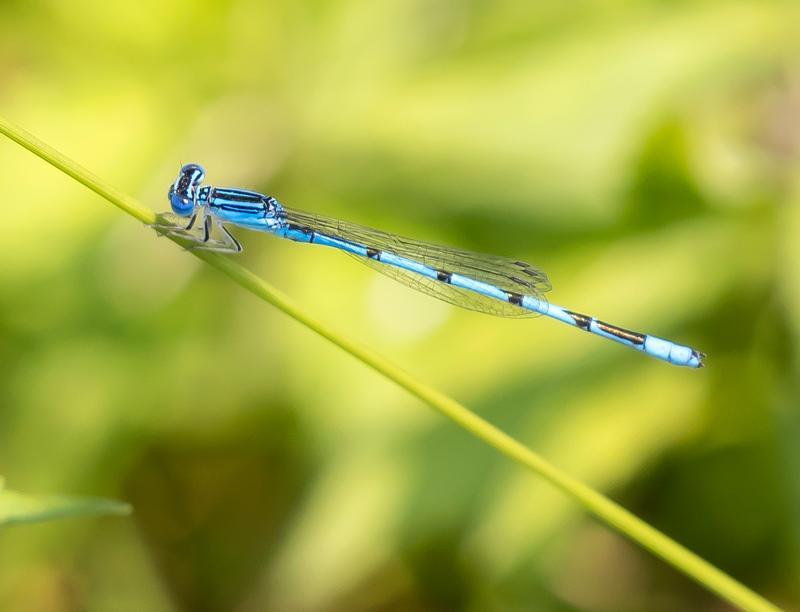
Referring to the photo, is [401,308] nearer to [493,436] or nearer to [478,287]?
[478,287]

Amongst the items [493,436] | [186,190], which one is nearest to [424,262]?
[186,190]

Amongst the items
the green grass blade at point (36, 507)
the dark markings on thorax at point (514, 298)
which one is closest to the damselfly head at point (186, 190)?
the dark markings on thorax at point (514, 298)

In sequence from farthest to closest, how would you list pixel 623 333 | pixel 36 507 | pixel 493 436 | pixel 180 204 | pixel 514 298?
pixel 514 298 < pixel 623 333 < pixel 180 204 < pixel 493 436 < pixel 36 507

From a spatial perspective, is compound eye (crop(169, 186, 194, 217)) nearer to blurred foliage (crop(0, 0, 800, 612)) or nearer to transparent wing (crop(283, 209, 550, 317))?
transparent wing (crop(283, 209, 550, 317))

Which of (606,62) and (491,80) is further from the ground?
(606,62)

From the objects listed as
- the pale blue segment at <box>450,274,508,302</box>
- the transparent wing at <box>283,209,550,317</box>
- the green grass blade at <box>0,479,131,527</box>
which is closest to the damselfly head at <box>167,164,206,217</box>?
the transparent wing at <box>283,209,550,317</box>

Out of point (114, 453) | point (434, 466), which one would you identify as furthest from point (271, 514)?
point (434, 466)

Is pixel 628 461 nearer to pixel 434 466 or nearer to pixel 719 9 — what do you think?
pixel 434 466
